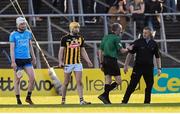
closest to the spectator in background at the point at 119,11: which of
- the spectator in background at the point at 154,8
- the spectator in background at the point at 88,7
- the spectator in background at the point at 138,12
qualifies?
the spectator in background at the point at 138,12

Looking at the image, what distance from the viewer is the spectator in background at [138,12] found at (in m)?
24.6

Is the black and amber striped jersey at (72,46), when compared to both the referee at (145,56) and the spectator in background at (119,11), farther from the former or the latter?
the spectator in background at (119,11)

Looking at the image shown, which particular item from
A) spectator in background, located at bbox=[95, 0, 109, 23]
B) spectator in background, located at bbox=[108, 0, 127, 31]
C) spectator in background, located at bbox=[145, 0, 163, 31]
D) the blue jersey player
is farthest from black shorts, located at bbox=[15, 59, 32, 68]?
spectator in background, located at bbox=[95, 0, 109, 23]

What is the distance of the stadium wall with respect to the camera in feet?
76.2

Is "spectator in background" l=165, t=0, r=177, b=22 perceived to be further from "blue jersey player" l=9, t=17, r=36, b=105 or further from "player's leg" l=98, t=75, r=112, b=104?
"blue jersey player" l=9, t=17, r=36, b=105

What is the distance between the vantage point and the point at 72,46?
1864 centimetres

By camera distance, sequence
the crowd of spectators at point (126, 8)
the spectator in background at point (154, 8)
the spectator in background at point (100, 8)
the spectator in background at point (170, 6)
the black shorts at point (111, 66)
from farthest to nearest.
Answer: the spectator in background at point (170, 6) → the spectator in background at point (100, 8) → the spectator in background at point (154, 8) → the crowd of spectators at point (126, 8) → the black shorts at point (111, 66)

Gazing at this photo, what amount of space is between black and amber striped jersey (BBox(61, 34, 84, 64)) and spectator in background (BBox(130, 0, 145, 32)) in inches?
244

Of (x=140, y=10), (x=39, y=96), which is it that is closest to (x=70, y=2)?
(x=140, y=10)

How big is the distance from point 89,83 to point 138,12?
2621 mm

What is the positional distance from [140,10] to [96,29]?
7.01ft

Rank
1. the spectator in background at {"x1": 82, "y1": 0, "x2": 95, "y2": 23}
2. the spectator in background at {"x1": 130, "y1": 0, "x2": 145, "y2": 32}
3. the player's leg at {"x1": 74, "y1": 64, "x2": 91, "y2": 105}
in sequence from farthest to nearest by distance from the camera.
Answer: the spectator in background at {"x1": 82, "y1": 0, "x2": 95, "y2": 23}, the spectator in background at {"x1": 130, "y1": 0, "x2": 145, "y2": 32}, the player's leg at {"x1": 74, "y1": 64, "x2": 91, "y2": 105}

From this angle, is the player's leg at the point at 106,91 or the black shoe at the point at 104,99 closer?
the black shoe at the point at 104,99

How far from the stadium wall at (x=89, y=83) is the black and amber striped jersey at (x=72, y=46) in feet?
14.9
